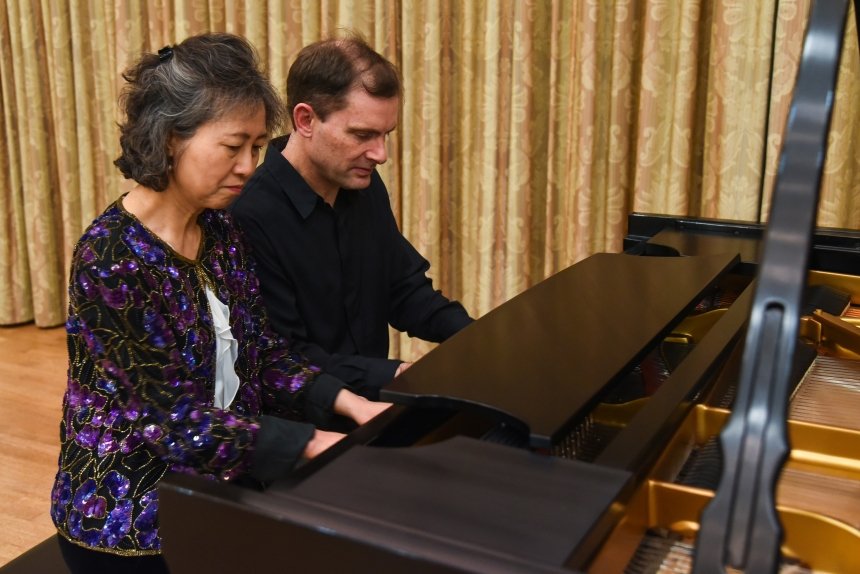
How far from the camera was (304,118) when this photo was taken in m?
2.08

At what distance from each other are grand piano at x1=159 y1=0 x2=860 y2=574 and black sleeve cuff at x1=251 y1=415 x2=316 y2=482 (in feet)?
1.01

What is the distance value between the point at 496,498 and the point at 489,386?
25 cm

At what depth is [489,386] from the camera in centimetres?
119

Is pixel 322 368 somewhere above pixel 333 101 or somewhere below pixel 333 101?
below

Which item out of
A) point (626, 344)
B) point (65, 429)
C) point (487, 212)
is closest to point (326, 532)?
point (626, 344)

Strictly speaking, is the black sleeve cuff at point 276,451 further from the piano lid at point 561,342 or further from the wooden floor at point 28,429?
the wooden floor at point 28,429

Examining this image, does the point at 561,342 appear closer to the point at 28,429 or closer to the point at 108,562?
the point at 108,562

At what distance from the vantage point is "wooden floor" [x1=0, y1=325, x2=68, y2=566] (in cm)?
268

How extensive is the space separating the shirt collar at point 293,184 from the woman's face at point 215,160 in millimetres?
432

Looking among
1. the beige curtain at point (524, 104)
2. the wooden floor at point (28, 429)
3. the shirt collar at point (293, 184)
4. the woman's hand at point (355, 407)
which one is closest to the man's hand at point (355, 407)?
the woman's hand at point (355, 407)

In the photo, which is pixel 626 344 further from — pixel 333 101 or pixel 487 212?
pixel 487 212

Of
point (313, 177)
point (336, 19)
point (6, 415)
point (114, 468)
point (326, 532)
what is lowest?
point (6, 415)

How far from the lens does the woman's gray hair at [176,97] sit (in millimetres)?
1525

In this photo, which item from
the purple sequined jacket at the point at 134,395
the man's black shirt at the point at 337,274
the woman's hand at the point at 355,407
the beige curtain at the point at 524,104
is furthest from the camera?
the beige curtain at the point at 524,104
